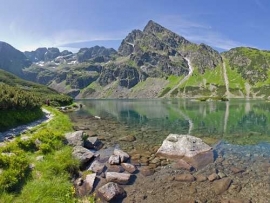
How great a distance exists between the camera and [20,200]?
1359 centimetres

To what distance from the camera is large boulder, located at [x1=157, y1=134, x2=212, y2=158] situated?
1107 inches

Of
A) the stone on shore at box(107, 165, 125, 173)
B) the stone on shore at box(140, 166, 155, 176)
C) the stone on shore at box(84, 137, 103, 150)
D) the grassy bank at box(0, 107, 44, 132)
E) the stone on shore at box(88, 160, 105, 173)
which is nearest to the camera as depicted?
the stone on shore at box(88, 160, 105, 173)

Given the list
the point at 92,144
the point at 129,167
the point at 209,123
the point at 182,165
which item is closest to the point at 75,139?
the point at 92,144

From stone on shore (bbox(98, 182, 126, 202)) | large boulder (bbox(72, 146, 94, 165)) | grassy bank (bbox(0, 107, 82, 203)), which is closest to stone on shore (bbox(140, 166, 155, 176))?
stone on shore (bbox(98, 182, 126, 202))

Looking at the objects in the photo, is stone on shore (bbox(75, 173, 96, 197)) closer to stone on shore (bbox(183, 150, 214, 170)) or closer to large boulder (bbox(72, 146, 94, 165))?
large boulder (bbox(72, 146, 94, 165))

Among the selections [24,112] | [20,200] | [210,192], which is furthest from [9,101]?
[210,192]

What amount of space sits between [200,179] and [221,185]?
184cm

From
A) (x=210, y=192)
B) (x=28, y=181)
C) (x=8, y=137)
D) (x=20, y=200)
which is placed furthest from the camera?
(x=8, y=137)

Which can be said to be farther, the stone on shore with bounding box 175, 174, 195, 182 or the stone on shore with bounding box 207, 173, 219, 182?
the stone on shore with bounding box 207, 173, 219, 182

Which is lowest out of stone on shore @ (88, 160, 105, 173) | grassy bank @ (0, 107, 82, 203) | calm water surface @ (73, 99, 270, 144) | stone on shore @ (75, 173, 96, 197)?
calm water surface @ (73, 99, 270, 144)

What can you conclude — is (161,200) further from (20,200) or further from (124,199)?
(20,200)

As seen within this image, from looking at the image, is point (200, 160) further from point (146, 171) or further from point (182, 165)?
point (146, 171)

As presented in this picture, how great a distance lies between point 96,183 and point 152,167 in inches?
271

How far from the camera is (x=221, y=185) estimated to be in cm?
1964
